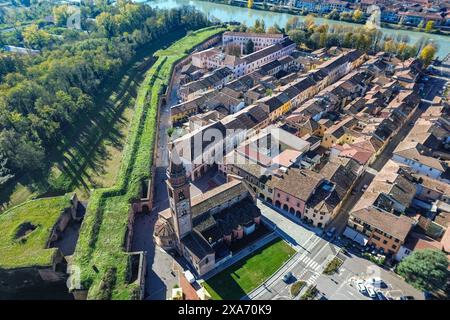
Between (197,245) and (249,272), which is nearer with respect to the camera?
(197,245)

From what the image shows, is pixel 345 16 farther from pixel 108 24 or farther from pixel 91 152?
pixel 91 152

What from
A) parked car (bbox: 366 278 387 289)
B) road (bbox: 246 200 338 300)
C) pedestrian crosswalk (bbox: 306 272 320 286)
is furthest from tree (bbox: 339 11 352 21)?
pedestrian crosswalk (bbox: 306 272 320 286)

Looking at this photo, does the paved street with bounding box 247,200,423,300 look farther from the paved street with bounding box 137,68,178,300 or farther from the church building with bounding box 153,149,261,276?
the paved street with bounding box 137,68,178,300

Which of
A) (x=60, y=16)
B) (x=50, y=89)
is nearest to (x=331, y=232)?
(x=50, y=89)

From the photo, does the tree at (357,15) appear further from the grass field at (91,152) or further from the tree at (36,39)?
the tree at (36,39)

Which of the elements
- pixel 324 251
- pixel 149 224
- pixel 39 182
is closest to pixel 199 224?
pixel 149 224
